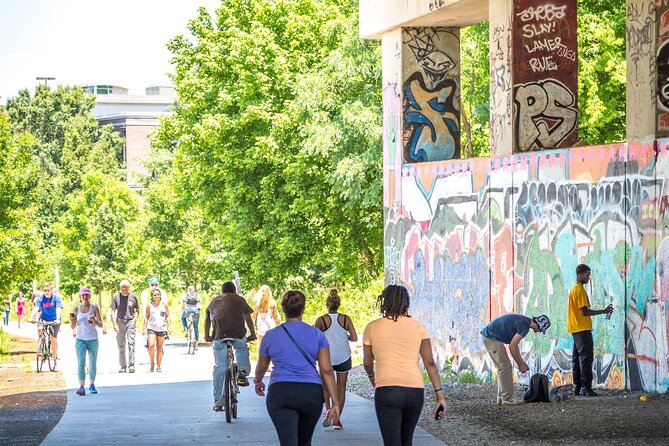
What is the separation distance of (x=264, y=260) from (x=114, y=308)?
59.1 feet

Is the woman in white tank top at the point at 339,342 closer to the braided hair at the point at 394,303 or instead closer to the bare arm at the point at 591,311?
the bare arm at the point at 591,311

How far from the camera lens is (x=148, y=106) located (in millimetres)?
128750

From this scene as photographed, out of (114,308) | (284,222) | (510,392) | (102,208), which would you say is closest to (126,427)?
(510,392)

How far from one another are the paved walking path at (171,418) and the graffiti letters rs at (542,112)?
4855 mm

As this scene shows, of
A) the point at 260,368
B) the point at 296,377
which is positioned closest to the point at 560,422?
the point at 260,368

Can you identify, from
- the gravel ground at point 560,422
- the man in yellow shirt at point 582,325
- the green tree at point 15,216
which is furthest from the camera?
the green tree at point 15,216

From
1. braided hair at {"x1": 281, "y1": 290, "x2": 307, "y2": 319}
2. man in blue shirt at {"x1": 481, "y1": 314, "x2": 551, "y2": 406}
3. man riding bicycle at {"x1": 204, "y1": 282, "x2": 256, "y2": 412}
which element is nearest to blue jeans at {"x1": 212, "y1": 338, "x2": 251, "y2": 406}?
man riding bicycle at {"x1": 204, "y1": 282, "x2": 256, "y2": 412}

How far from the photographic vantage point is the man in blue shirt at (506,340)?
15.2m

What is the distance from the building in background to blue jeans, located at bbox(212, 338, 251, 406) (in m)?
76.4

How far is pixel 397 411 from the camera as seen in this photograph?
8.93 meters

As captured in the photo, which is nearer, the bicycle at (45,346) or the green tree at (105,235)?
the bicycle at (45,346)

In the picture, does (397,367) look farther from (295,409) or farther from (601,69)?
(601,69)

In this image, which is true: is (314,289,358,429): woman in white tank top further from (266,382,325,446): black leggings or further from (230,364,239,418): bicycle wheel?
(266,382,325,446): black leggings

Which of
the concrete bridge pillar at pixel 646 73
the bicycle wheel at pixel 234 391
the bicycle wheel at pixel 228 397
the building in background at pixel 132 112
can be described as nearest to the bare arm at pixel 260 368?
the bicycle wheel at pixel 228 397
